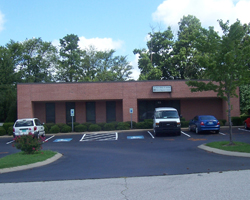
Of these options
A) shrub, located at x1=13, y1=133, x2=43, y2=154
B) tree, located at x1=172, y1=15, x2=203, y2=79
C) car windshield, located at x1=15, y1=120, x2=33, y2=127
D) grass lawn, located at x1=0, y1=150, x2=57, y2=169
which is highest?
tree, located at x1=172, y1=15, x2=203, y2=79

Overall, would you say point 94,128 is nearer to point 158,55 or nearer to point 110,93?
point 110,93

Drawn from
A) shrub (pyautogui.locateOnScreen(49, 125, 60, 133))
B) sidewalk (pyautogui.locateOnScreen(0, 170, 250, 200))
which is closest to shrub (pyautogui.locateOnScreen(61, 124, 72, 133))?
shrub (pyautogui.locateOnScreen(49, 125, 60, 133))

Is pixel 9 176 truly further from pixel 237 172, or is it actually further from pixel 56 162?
pixel 237 172

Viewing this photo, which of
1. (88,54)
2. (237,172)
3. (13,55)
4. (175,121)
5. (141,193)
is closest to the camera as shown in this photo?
(141,193)

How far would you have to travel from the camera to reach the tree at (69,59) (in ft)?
175

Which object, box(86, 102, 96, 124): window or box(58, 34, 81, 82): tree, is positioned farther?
box(58, 34, 81, 82): tree

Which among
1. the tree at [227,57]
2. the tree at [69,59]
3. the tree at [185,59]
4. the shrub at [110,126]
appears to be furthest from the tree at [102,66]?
the tree at [227,57]

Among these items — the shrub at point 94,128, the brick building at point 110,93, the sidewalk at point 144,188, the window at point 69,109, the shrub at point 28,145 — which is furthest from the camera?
the window at point 69,109

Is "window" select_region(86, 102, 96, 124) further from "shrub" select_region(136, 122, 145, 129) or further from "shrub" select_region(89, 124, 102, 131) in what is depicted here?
"shrub" select_region(136, 122, 145, 129)

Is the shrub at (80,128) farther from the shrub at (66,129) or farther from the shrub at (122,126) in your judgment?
the shrub at (122,126)

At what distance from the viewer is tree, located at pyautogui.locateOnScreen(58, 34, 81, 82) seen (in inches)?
2098

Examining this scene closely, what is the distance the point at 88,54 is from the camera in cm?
5566

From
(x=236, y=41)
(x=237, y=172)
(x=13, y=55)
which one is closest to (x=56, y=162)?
(x=237, y=172)

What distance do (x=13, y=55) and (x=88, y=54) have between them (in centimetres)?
1369
